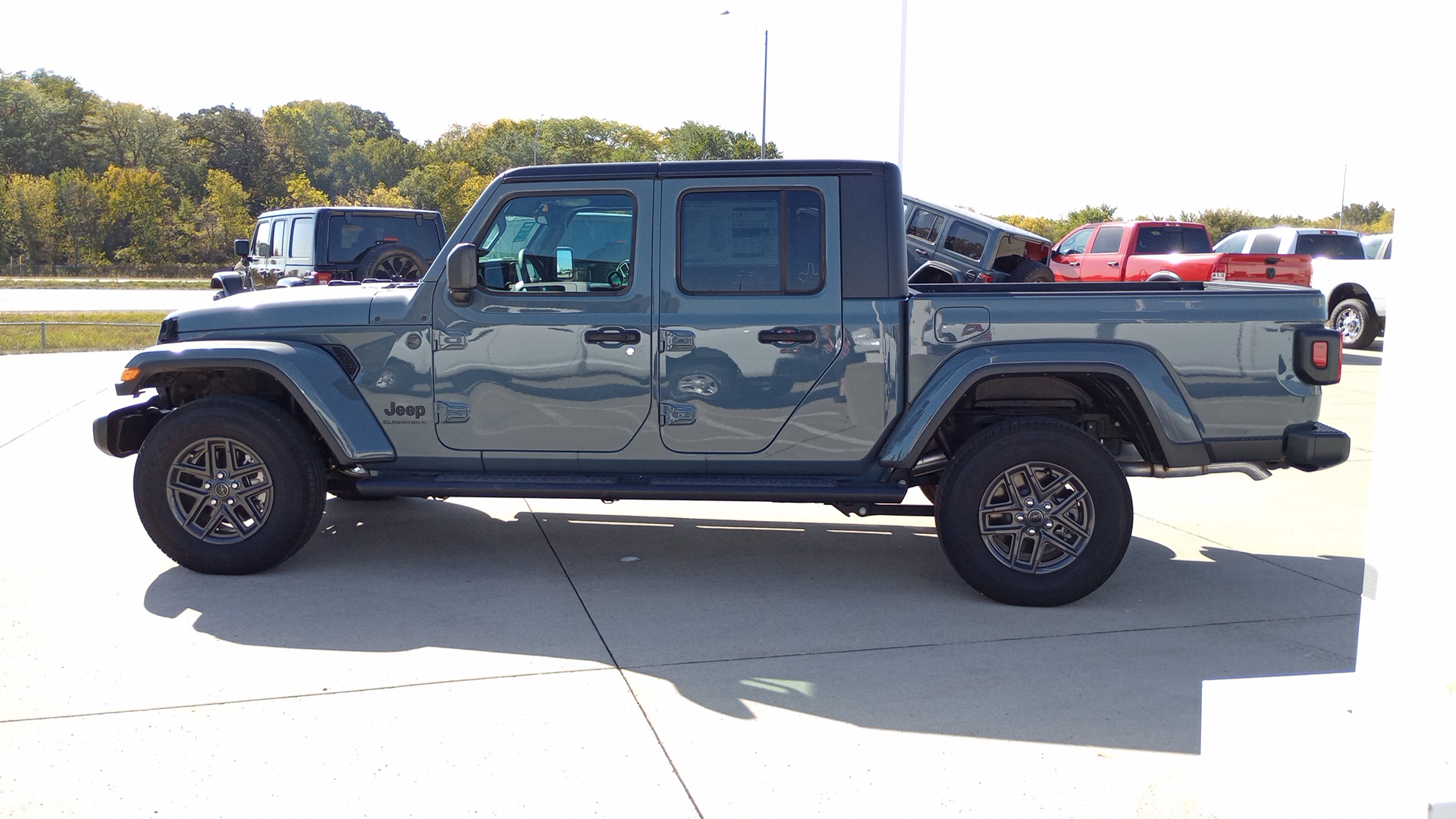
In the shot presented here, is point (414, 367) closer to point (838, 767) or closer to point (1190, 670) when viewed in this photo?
point (838, 767)

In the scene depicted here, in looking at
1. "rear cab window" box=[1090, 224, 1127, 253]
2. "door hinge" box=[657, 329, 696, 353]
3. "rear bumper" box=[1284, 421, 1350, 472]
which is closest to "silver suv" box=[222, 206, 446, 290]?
"door hinge" box=[657, 329, 696, 353]

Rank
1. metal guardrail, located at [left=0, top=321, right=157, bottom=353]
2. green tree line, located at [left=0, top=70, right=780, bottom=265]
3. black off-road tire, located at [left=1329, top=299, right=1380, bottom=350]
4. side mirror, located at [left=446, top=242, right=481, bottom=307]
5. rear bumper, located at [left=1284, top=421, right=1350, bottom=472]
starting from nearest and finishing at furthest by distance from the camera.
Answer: rear bumper, located at [left=1284, top=421, right=1350, bottom=472]
side mirror, located at [left=446, top=242, right=481, bottom=307]
metal guardrail, located at [left=0, top=321, right=157, bottom=353]
black off-road tire, located at [left=1329, top=299, right=1380, bottom=350]
green tree line, located at [left=0, top=70, right=780, bottom=265]

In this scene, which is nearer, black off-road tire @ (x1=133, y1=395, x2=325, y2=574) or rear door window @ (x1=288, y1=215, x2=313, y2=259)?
black off-road tire @ (x1=133, y1=395, x2=325, y2=574)

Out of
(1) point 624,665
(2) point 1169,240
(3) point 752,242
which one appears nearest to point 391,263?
(3) point 752,242

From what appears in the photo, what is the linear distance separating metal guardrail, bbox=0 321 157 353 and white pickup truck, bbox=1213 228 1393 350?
60.2 ft

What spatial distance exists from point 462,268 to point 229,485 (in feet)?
5.15

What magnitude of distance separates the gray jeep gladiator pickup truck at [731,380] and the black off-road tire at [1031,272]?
20.6ft

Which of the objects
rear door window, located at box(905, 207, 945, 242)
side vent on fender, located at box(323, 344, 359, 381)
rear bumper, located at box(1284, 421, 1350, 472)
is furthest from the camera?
rear door window, located at box(905, 207, 945, 242)

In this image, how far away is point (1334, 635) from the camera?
4.83 m

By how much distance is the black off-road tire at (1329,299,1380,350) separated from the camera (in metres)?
17.5

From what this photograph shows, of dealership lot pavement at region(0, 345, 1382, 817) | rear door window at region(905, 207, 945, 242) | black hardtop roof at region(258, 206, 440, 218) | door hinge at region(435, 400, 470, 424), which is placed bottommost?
dealership lot pavement at region(0, 345, 1382, 817)

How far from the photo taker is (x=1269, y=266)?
17.8 metres

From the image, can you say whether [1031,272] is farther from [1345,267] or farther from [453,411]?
[1345,267]

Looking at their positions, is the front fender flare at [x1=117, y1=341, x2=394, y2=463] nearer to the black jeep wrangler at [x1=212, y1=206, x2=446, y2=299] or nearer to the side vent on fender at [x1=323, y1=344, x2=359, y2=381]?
the side vent on fender at [x1=323, y1=344, x2=359, y2=381]
